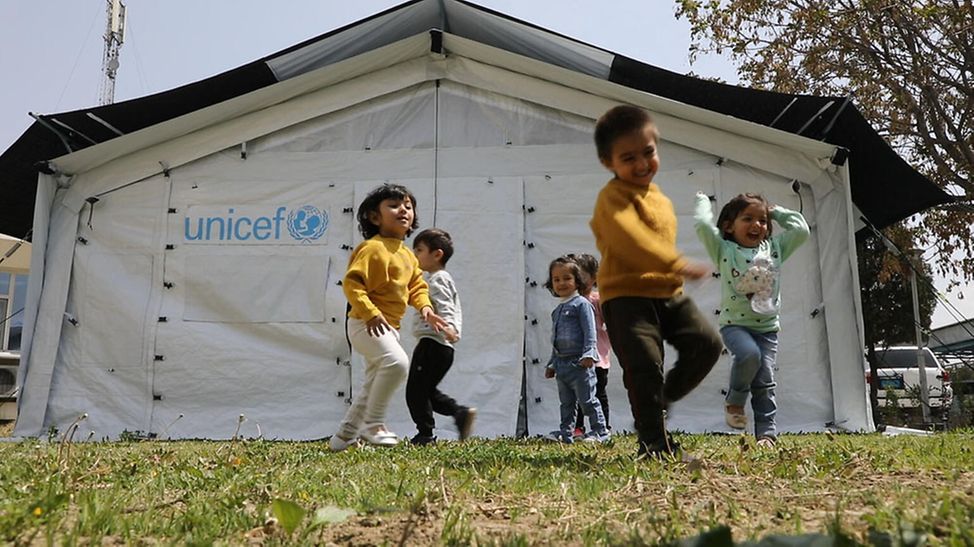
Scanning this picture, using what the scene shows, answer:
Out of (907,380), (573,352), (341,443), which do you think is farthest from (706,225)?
(907,380)

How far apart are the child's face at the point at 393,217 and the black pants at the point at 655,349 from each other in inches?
74.3

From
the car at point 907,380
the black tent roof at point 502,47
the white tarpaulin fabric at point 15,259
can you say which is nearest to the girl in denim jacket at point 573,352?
the black tent roof at point 502,47

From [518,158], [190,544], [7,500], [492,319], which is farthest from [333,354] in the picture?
[190,544]

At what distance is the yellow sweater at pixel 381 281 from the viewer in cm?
475

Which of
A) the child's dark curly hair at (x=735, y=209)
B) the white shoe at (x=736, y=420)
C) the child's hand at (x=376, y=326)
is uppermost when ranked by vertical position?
the child's dark curly hair at (x=735, y=209)

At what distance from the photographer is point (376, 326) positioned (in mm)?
4684

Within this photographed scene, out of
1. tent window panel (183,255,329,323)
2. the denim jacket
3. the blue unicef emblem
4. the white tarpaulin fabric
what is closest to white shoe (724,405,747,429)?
the denim jacket

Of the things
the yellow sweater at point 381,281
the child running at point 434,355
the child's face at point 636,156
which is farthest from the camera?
the child running at point 434,355

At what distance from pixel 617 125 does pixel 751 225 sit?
1517 mm

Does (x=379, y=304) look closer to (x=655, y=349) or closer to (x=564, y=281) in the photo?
(x=564, y=281)

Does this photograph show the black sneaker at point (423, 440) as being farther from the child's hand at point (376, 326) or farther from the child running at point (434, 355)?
the child's hand at point (376, 326)

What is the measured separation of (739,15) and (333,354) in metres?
9.36

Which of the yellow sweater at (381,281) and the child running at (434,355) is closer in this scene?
the yellow sweater at (381,281)

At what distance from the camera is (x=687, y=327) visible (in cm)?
353
